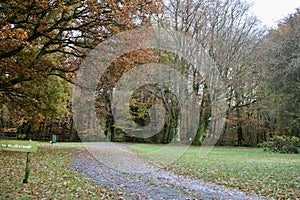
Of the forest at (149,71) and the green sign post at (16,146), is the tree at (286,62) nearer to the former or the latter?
the forest at (149,71)

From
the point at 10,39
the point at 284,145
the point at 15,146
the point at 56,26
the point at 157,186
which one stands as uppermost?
the point at 56,26

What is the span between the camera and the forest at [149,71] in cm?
1137

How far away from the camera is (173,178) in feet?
33.8

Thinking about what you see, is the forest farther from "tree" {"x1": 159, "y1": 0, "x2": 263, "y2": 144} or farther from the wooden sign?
the wooden sign

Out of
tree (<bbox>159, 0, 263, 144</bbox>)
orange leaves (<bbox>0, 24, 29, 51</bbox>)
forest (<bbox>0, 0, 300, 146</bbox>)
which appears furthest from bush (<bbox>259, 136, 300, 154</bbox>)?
orange leaves (<bbox>0, 24, 29, 51</bbox>)

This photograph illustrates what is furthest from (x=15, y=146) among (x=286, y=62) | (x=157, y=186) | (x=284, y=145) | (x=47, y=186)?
(x=284, y=145)

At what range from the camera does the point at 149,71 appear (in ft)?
75.4

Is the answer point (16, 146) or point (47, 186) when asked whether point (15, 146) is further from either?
point (47, 186)

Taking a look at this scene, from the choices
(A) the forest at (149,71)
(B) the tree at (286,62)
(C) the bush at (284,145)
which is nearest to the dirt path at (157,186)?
(A) the forest at (149,71)

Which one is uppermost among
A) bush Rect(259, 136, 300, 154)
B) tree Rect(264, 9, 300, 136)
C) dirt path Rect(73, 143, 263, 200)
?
tree Rect(264, 9, 300, 136)

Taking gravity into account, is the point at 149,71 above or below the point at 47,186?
above

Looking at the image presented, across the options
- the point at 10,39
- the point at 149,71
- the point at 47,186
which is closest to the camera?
the point at 47,186

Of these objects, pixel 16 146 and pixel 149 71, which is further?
pixel 149 71

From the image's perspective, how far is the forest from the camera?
37.3 feet
